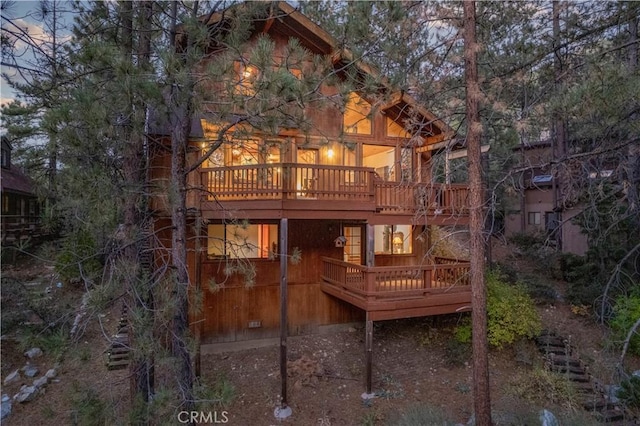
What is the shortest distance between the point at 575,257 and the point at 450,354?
8011 mm

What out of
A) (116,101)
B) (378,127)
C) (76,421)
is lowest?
(76,421)

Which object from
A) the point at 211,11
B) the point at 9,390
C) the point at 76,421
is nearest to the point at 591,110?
the point at 211,11

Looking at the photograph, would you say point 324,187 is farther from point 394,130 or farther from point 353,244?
point 394,130

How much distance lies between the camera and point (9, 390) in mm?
7281

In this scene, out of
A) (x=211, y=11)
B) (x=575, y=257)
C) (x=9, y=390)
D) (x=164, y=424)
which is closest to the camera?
(x=164, y=424)

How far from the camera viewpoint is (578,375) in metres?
8.75

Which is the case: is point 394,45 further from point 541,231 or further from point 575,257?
point 541,231

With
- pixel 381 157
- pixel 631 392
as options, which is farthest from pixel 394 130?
pixel 631 392

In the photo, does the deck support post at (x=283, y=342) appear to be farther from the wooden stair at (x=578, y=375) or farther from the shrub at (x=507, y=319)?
the wooden stair at (x=578, y=375)

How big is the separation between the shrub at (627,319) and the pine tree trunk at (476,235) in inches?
227

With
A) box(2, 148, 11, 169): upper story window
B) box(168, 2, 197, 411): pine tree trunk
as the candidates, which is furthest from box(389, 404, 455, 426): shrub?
box(2, 148, 11, 169): upper story window

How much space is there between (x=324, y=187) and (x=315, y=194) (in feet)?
1.09

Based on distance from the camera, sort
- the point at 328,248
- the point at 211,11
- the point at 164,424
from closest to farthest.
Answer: the point at 164,424
the point at 211,11
the point at 328,248

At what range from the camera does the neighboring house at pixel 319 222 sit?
8.34 metres
